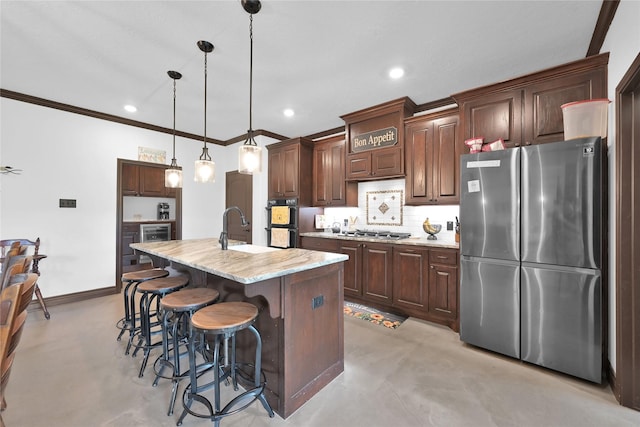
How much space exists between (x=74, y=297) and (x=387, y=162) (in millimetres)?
4797

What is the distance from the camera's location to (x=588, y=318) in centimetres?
196

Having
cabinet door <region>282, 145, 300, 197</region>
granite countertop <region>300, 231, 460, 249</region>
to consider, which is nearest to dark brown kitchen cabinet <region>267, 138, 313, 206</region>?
cabinet door <region>282, 145, 300, 197</region>

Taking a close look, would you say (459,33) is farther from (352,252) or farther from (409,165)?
(352,252)

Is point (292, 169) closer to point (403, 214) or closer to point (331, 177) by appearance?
point (331, 177)

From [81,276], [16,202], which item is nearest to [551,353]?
[81,276]

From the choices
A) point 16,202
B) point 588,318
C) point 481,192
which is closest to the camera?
point 588,318

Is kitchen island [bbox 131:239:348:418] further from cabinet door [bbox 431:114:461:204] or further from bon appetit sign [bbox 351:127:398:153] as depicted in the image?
bon appetit sign [bbox 351:127:398:153]

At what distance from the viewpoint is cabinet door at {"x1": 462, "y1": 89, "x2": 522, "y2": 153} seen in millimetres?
2555

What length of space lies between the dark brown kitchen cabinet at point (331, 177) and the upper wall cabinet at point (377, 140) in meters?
0.23

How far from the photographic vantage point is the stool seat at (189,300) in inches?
66.2

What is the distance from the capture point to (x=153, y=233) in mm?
4719

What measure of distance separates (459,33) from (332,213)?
10.3 ft

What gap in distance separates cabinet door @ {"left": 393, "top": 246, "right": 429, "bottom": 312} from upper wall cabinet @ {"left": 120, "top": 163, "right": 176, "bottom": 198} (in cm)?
415

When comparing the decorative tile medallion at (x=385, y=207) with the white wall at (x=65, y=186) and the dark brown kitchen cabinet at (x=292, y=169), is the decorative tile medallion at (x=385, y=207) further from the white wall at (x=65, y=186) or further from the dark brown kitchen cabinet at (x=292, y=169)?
the white wall at (x=65, y=186)
